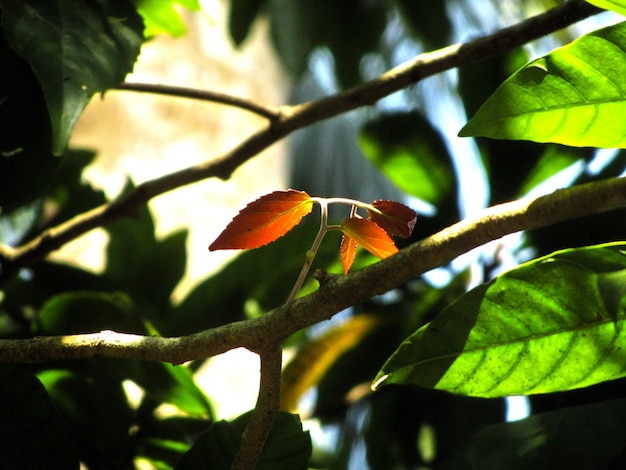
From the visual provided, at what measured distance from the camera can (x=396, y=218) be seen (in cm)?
36

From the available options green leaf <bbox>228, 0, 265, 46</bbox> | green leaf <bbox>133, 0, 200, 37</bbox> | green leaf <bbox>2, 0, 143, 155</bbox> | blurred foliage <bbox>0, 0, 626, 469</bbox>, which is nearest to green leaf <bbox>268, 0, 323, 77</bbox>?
green leaf <bbox>228, 0, 265, 46</bbox>

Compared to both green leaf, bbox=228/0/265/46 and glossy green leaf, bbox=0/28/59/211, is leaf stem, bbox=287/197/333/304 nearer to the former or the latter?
glossy green leaf, bbox=0/28/59/211

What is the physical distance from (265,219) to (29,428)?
0.55 ft

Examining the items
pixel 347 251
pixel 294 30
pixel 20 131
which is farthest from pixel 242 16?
pixel 347 251

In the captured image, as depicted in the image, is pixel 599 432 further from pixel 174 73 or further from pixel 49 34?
pixel 174 73

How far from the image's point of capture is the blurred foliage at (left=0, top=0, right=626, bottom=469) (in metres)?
0.40

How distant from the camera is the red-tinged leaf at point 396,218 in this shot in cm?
36

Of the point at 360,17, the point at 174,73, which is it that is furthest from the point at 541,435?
the point at 174,73

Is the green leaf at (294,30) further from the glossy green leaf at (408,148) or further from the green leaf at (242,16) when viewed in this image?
the glossy green leaf at (408,148)

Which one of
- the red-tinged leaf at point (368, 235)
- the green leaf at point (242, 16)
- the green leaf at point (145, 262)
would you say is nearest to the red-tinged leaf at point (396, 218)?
the red-tinged leaf at point (368, 235)

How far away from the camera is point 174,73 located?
1665 mm

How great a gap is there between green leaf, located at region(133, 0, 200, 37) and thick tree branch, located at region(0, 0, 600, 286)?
114mm

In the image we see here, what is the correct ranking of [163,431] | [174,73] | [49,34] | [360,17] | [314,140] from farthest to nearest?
[174,73]
[314,140]
[360,17]
[163,431]
[49,34]

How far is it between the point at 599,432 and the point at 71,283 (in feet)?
1.47
